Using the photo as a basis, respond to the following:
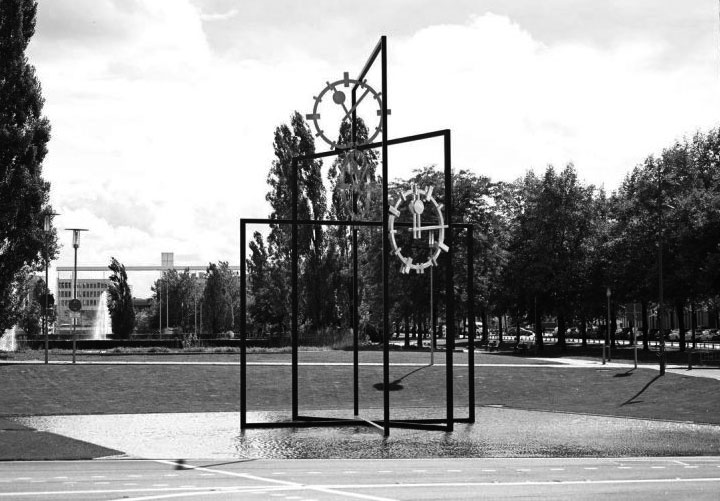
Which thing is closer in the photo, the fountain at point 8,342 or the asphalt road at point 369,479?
the asphalt road at point 369,479

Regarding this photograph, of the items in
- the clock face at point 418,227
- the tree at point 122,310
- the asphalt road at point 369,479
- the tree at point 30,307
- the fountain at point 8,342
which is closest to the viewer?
the asphalt road at point 369,479

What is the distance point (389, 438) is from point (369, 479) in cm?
690

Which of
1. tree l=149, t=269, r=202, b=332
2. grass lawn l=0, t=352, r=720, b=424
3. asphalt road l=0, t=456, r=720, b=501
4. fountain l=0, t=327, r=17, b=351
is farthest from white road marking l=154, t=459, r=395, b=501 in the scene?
tree l=149, t=269, r=202, b=332

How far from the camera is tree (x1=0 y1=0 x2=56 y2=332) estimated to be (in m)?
51.1

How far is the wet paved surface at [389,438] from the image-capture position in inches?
850

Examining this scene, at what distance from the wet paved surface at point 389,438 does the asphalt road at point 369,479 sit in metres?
1.25

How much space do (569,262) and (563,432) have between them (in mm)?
53919

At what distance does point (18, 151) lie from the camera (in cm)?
5119

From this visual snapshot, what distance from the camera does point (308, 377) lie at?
40969 millimetres

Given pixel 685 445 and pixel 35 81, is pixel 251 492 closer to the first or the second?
pixel 685 445

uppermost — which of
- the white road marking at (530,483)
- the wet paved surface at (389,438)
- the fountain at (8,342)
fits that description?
the fountain at (8,342)

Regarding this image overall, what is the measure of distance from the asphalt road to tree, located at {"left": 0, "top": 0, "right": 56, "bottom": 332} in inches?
1344

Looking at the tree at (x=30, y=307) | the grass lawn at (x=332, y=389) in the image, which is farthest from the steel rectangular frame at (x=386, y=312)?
the tree at (x=30, y=307)

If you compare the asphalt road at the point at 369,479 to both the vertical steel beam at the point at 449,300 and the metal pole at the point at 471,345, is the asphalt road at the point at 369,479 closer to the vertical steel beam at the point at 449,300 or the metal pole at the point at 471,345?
the vertical steel beam at the point at 449,300
